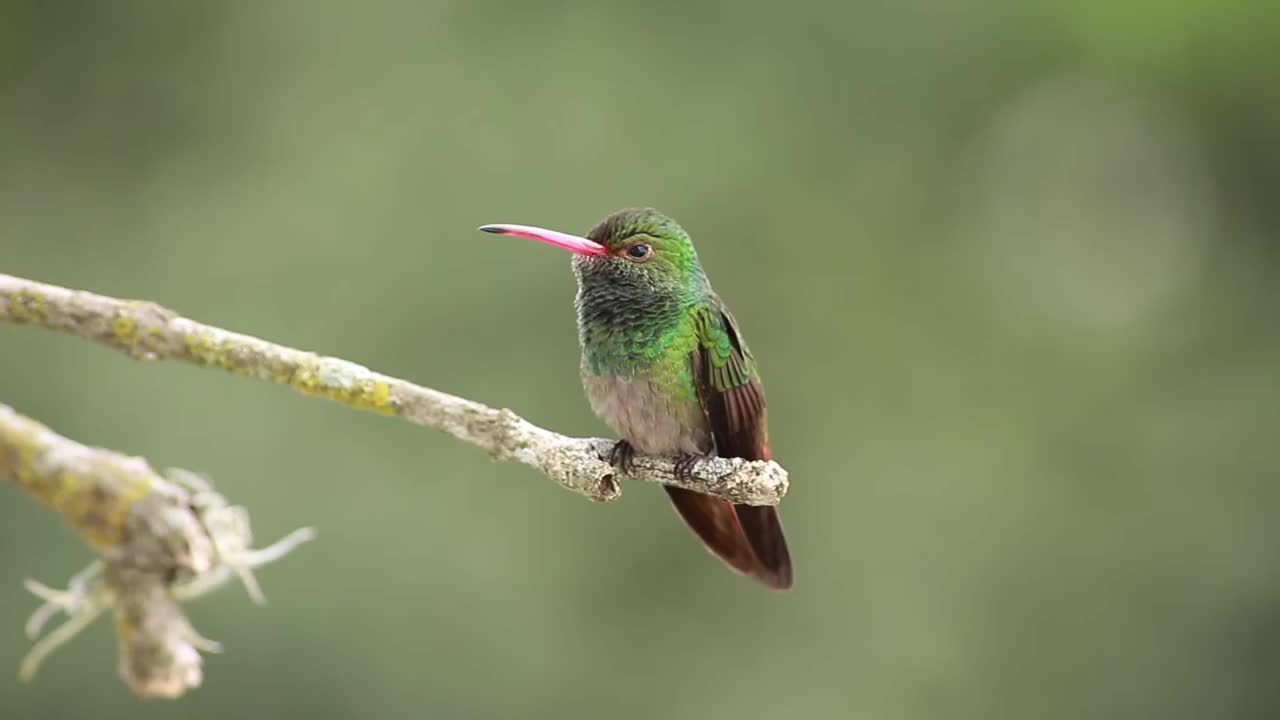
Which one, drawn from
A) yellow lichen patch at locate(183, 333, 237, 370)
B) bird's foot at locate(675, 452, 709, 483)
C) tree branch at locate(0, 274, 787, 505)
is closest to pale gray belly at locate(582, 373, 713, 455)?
bird's foot at locate(675, 452, 709, 483)

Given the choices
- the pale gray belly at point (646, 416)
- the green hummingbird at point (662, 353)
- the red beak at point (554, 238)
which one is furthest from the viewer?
the pale gray belly at point (646, 416)

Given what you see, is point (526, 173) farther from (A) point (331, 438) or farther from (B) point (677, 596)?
(B) point (677, 596)

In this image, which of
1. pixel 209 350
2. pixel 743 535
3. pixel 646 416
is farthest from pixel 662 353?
pixel 209 350

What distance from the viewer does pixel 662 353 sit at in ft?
8.02

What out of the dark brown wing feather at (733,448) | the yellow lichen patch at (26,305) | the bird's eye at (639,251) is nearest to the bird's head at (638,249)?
the bird's eye at (639,251)

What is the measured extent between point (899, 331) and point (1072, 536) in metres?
1.54

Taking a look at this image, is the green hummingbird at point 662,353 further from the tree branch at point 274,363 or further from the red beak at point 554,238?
the tree branch at point 274,363

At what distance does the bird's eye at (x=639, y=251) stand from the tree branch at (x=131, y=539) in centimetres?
119

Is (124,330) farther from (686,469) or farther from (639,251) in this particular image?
(639,251)

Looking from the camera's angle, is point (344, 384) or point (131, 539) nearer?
point (131, 539)

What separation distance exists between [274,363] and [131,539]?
44cm

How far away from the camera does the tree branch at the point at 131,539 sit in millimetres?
1299

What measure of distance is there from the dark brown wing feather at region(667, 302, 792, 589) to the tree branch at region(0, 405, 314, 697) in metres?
1.09

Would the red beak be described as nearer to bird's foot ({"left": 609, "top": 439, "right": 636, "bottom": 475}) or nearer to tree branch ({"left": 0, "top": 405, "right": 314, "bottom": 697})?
bird's foot ({"left": 609, "top": 439, "right": 636, "bottom": 475})
